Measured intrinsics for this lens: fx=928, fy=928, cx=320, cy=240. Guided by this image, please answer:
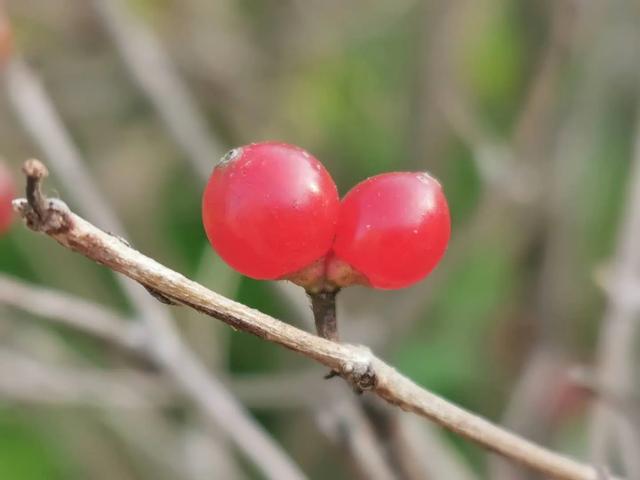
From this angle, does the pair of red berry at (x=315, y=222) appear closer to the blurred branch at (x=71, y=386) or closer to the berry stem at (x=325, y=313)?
the berry stem at (x=325, y=313)

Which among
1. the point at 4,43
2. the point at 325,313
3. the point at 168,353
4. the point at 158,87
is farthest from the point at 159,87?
the point at 325,313

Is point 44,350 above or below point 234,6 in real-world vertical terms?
below

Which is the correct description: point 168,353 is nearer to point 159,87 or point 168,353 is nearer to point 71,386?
point 71,386

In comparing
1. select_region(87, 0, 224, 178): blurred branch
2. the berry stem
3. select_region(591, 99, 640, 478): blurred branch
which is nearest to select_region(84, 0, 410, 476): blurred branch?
select_region(87, 0, 224, 178): blurred branch

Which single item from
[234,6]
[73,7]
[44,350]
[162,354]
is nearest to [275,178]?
[162,354]

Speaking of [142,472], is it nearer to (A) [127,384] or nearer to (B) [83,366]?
(B) [83,366]

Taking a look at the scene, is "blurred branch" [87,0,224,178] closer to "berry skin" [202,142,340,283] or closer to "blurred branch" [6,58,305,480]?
"blurred branch" [6,58,305,480]

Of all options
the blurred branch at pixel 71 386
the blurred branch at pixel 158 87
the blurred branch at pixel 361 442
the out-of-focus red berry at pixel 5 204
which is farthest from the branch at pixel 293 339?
the blurred branch at pixel 158 87
